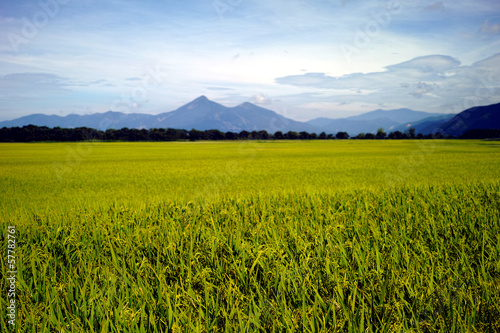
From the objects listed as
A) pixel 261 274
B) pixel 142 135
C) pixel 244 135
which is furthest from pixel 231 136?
pixel 261 274

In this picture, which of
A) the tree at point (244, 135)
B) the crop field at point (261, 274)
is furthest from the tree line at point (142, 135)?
the crop field at point (261, 274)

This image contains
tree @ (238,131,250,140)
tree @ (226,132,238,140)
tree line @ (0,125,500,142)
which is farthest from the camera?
tree @ (238,131,250,140)

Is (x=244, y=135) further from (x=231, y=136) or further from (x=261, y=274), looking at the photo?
(x=261, y=274)

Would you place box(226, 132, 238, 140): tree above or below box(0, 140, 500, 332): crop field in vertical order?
above

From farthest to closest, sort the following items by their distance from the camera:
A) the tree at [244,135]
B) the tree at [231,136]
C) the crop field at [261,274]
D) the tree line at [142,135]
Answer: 1. the tree at [244,135]
2. the tree at [231,136]
3. the tree line at [142,135]
4. the crop field at [261,274]

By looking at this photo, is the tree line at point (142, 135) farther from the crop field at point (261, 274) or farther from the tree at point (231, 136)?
the crop field at point (261, 274)

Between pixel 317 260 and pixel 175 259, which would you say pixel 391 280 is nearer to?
pixel 317 260

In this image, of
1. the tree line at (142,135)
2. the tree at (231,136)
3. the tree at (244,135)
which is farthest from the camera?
the tree at (244,135)

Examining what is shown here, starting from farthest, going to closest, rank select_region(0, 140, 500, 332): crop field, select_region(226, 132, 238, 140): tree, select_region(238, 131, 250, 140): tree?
select_region(238, 131, 250, 140): tree, select_region(226, 132, 238, 140): tree, select_region(0, 140, 500, 332): crop field

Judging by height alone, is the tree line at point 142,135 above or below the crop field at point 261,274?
above

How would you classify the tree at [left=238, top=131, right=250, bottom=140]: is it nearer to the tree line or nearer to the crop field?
the tree line

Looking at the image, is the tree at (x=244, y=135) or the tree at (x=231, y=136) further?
the tree at (x=244, y=135)

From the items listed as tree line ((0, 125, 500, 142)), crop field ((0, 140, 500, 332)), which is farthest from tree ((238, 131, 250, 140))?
crop field ((0, 140, 500, 332))

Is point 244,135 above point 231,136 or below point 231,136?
above
